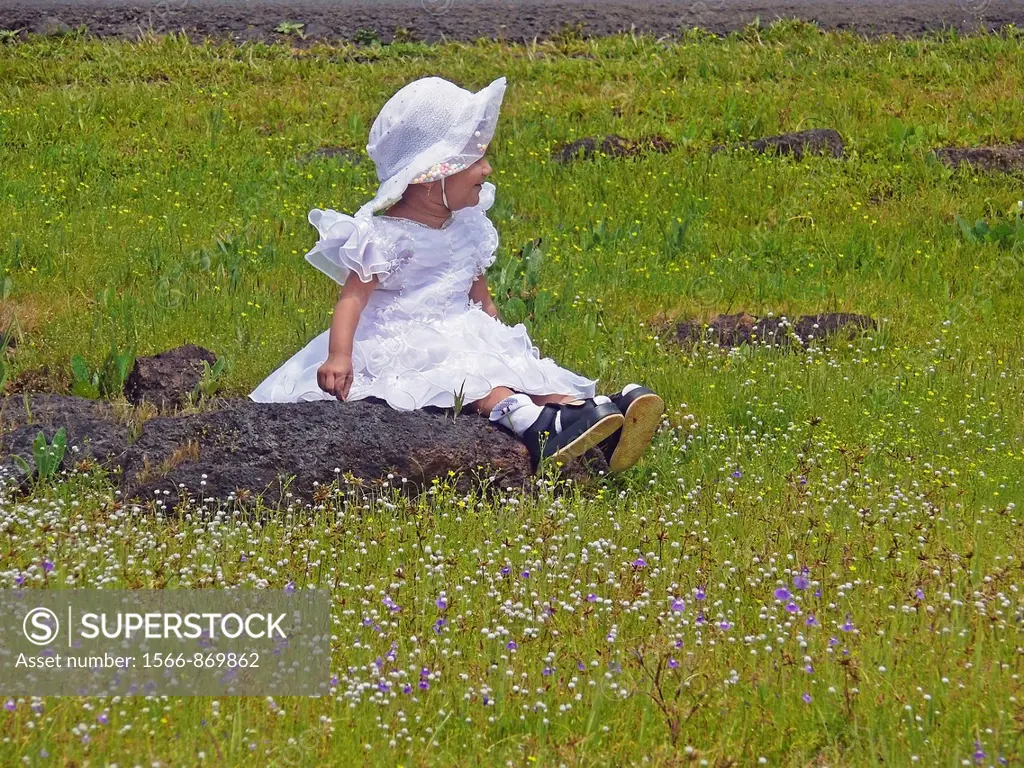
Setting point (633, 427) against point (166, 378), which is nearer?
point (633, 427)

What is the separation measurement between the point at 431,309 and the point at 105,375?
5.24ft

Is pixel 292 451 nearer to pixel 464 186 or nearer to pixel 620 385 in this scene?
pixel 464 186

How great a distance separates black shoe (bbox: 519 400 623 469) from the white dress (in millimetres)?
331

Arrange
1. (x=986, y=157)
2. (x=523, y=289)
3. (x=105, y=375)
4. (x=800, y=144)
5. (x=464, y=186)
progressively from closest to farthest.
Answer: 1. (x=464, y=186)
2. (x=105, y=375)
3. (x=523, y=289)
4. (x=986, y=157)
5. (x=800, y=144)

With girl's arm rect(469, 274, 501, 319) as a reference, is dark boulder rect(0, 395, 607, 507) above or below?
below

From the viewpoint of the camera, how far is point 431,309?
6148mm

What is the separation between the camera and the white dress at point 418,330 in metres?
5.93

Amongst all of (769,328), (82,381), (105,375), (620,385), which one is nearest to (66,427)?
(82,381)

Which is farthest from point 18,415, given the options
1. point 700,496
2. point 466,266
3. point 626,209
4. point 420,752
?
point 626,209

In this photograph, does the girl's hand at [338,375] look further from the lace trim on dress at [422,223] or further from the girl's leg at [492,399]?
the lace trim on dress at [422,223]

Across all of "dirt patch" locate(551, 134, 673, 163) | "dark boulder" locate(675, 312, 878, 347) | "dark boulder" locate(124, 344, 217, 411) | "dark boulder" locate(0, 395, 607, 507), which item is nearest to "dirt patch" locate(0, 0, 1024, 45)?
"dirt patch" locate(551, 134, 673, 163)

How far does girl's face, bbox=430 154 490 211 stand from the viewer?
19.7 ft

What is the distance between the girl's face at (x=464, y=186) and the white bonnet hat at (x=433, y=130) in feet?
0.19

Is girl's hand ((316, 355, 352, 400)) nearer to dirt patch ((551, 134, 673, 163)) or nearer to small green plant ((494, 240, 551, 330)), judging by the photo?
small green plant ((494, 240, 551, 330))
